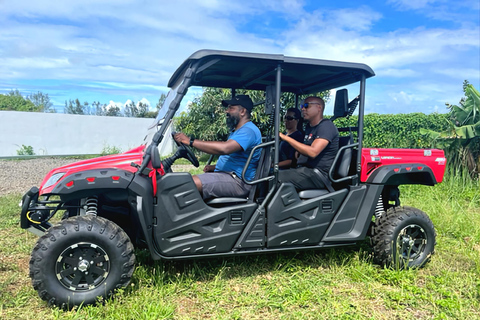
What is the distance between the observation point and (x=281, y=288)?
3.61m

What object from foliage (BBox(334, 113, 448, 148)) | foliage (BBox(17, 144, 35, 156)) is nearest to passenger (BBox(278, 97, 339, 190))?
foliage (BBox(334, 113, 448, 148))

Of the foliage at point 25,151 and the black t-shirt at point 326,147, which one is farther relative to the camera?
the foliage at point 25,151

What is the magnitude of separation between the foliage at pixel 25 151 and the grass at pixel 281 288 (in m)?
14.7

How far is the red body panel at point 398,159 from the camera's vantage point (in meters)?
4.05

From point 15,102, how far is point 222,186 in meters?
32.1

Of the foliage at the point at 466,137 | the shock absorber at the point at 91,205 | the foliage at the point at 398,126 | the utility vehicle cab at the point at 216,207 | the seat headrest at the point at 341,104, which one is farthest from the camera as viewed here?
the foliage at the point at 398,126

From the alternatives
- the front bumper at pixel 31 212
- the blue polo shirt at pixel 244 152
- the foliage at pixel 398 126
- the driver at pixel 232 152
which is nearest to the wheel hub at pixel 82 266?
the front bumper at pixel 31 212

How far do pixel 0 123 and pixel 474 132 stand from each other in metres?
18.3

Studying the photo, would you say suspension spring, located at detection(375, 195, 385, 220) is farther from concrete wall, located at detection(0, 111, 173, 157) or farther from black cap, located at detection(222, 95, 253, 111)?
concrete wall, located at detection(0, 111, 173, 157)

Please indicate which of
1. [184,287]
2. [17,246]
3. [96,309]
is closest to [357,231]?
[184,287]

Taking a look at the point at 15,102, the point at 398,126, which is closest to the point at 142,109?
the point at 15,102

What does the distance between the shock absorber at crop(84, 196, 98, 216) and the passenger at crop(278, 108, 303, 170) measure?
2.23 meters

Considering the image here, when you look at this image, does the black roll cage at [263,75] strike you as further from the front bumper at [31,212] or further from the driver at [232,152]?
the front bumper at [31,212]

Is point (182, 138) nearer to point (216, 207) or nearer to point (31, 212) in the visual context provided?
point (216, 207)
